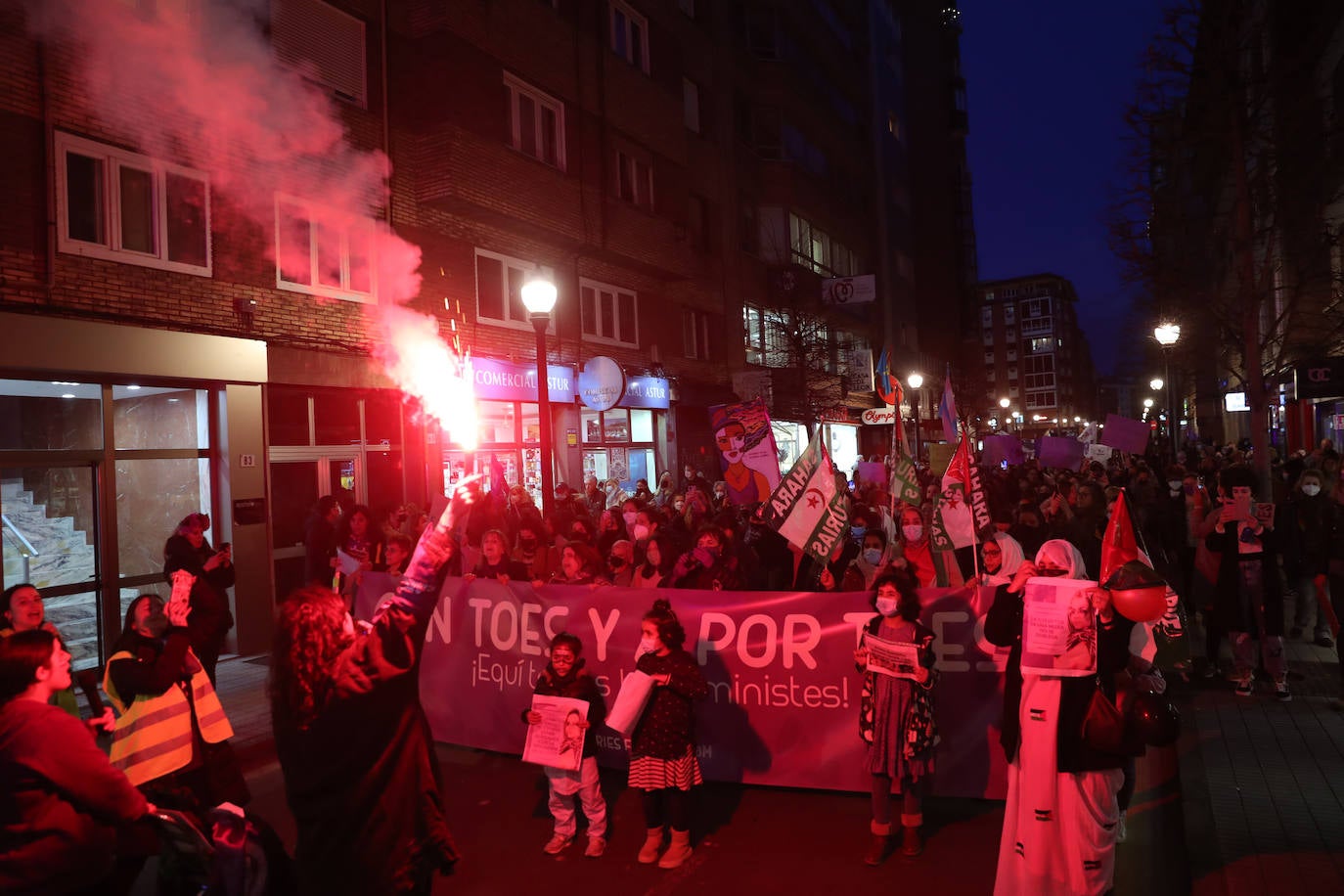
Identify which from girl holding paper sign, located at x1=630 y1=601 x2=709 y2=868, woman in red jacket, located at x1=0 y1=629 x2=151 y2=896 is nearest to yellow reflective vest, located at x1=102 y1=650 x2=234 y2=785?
woman in red jacket, located at x1=0 y1=629 x2=151 y2=896

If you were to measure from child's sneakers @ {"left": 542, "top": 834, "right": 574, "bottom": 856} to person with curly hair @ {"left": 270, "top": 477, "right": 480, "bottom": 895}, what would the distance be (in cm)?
237

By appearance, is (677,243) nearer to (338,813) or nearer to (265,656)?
(265,656)

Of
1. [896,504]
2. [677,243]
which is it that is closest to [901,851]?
[896,504]

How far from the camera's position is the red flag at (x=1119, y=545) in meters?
4.54

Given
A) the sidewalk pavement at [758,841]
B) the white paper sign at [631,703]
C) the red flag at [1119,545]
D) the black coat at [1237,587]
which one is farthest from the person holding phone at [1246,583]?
the white paper sign at [631,703]

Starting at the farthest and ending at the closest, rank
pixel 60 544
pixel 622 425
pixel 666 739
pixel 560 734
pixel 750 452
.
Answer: pixel 622 425, pixel 750 452, pixel 60 544, pixel 560 734, pixel 666 739

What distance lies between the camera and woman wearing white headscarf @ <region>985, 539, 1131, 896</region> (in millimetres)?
4082

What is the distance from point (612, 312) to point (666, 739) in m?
15.9

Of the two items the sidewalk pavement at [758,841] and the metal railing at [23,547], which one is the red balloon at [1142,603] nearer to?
the sidewalk pavement at [758,841]

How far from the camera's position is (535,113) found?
17.5m

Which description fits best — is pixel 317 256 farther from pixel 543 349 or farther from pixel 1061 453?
pixel 1061 453

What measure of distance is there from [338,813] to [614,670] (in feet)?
12.6

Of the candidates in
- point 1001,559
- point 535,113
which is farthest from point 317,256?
point 1001,559

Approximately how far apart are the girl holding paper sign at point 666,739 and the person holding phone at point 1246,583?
534cm
